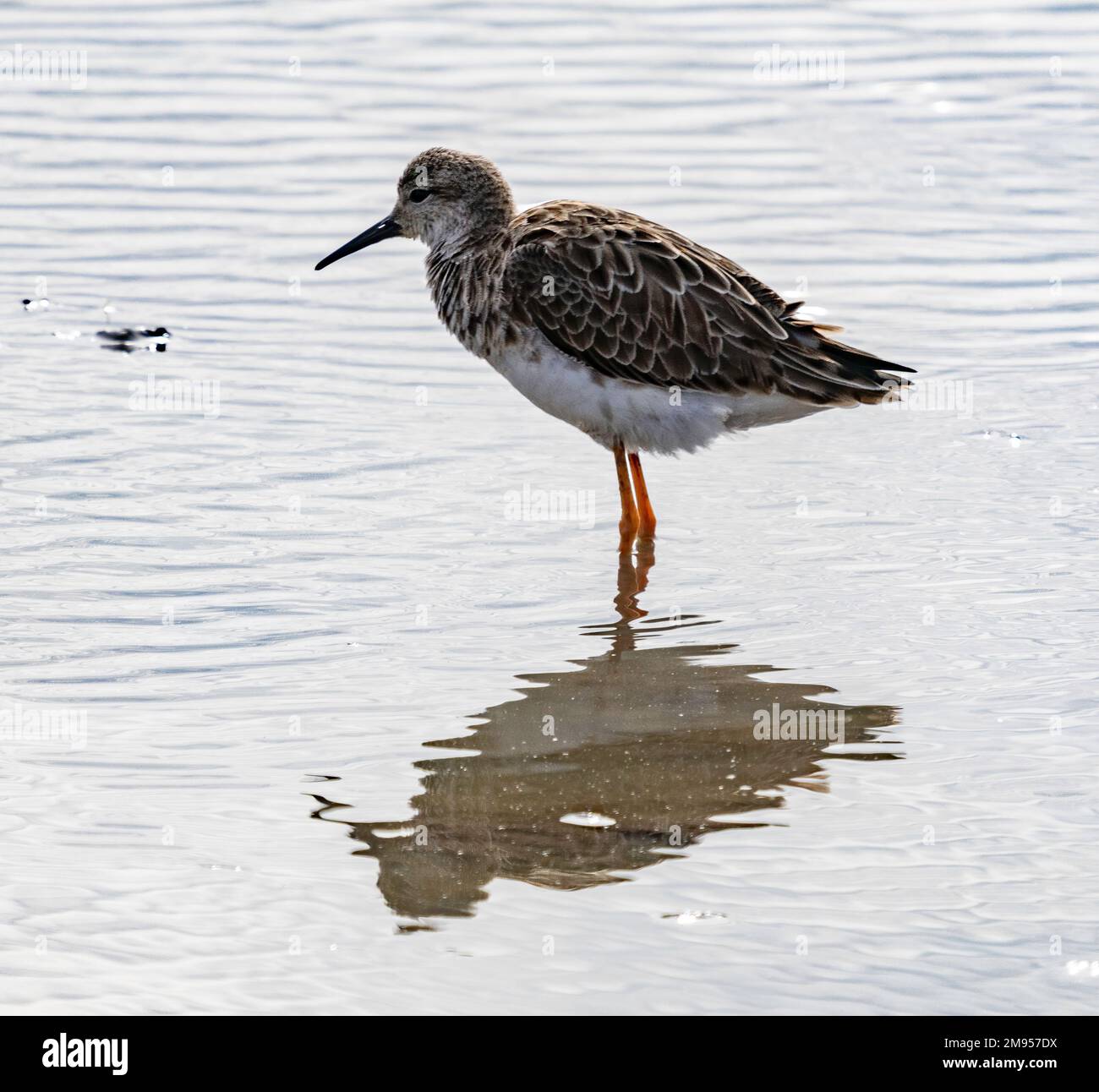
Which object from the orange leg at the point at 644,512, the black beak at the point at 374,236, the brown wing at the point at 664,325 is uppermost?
the black beak at the point at 374,236

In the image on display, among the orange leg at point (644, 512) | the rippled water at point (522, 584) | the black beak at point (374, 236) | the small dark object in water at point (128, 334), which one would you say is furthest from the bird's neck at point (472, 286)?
the small dark object in water at point (128, 334)

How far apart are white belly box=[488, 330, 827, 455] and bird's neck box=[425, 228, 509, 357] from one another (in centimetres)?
21

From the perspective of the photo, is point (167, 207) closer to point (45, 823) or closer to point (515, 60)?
point (515, 60)

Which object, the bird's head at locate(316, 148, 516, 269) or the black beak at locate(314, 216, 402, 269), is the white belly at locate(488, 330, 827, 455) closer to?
the bird's head at locate(316, 148, 516, 269)

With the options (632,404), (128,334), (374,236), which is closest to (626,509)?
(632,404)

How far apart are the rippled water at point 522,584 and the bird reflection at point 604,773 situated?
1.0 inches

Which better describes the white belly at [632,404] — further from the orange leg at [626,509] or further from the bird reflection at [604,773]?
the bird reflection at [604,773]

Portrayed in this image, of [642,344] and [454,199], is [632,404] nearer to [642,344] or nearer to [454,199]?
→ [642,344]

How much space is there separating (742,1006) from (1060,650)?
3328 millimetres

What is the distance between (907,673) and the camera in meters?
8.01

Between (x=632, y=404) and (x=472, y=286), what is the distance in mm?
1114

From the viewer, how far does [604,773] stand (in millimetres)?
7043

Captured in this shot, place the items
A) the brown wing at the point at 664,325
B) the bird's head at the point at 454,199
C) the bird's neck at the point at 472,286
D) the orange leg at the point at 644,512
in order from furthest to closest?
the bird's head at the point at 454,199, the bird's neck at the point at 472,286, the orange leg at the point at 644,512, the brown wing at the point at 664,325

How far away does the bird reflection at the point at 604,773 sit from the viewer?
6293mm
